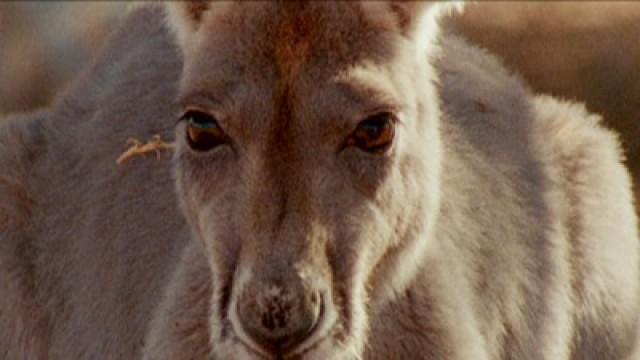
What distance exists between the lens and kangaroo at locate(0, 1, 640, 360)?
6.67 meters

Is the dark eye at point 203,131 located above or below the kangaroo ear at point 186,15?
below

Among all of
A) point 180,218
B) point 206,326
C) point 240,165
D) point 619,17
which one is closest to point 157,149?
point 180,218

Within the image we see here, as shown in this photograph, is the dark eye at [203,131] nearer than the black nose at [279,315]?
No

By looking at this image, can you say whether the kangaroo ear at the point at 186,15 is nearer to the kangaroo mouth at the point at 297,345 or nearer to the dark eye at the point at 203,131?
the dark eye at the point at 203,131

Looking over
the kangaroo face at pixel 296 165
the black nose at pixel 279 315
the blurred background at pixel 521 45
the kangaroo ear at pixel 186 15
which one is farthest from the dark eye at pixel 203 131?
the blurred background at pixel 521 45

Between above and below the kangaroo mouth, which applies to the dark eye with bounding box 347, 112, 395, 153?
above

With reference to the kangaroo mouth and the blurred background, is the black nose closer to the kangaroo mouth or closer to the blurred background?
the kangaroo mouth

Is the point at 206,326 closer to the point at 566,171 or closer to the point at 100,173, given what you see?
the point at 100,173

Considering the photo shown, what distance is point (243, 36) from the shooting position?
6.83 metres

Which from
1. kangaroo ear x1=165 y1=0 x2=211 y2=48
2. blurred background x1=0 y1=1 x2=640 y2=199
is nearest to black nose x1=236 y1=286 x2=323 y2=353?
kangaroo ear x1=165 y1=0 x2=211 y2=48

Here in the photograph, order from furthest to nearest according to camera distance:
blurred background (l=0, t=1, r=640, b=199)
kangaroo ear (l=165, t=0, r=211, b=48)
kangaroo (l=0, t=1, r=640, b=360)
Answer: blurred background (l=0, t=1, r=640, b=199), kangaroo ear (l=165, t=0, r=211, b=48), kangaroo (l=0, t=1, r=640, b=360)

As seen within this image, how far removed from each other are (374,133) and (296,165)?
0.86ft

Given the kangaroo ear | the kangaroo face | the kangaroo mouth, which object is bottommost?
the kangaroo mouth

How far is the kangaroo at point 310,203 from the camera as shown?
21.9 ft
